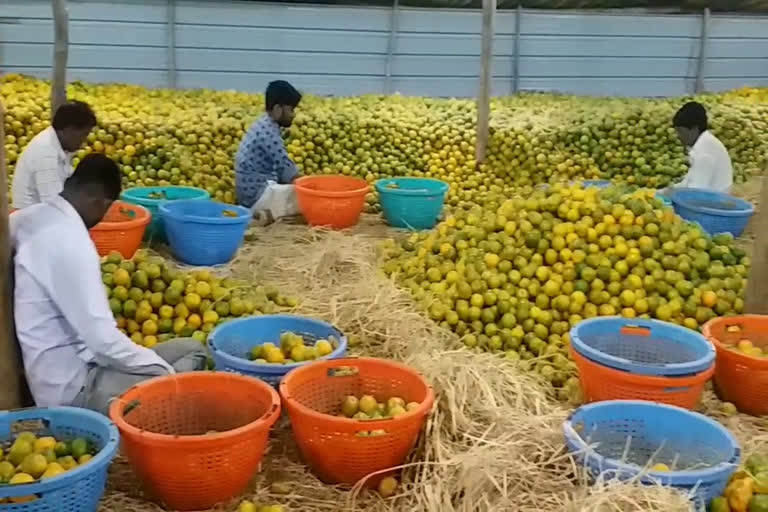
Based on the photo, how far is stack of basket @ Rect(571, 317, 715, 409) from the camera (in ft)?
12.3

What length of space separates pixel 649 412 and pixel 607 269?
4.84ft

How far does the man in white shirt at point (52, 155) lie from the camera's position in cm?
554

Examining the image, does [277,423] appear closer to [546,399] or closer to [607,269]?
[546,399]

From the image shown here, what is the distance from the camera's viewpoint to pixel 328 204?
715 cm

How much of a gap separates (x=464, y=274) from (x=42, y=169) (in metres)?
2.98

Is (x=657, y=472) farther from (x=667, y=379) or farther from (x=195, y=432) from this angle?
(x=195, y=432)

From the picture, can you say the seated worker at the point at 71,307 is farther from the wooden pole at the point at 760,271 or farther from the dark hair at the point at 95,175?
the wooden pole at the point at 760,271

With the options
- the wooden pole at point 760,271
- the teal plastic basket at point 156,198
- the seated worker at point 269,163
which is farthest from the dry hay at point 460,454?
the seated worker at point 269,163

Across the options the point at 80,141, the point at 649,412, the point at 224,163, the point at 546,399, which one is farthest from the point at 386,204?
the point at 649,412

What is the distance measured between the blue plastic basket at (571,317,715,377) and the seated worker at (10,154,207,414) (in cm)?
212

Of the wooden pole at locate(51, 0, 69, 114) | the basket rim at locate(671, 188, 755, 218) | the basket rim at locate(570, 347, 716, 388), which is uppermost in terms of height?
the wooden pole at locate(51, 0, 69, 114)

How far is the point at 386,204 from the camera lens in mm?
7703

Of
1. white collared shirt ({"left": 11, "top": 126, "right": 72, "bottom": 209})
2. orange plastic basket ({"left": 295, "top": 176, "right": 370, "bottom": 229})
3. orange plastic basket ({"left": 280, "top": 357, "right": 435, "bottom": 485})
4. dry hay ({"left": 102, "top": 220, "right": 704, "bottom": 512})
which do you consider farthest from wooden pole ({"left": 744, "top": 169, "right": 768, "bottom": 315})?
white collared shirt ({"left": 11, "top": 126, "right": 72, "bottom": 209})

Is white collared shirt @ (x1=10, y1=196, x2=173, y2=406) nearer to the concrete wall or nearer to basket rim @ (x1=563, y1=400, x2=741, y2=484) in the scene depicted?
basket rim @ (x1=563, y1=400, x2=741, y2=484)
